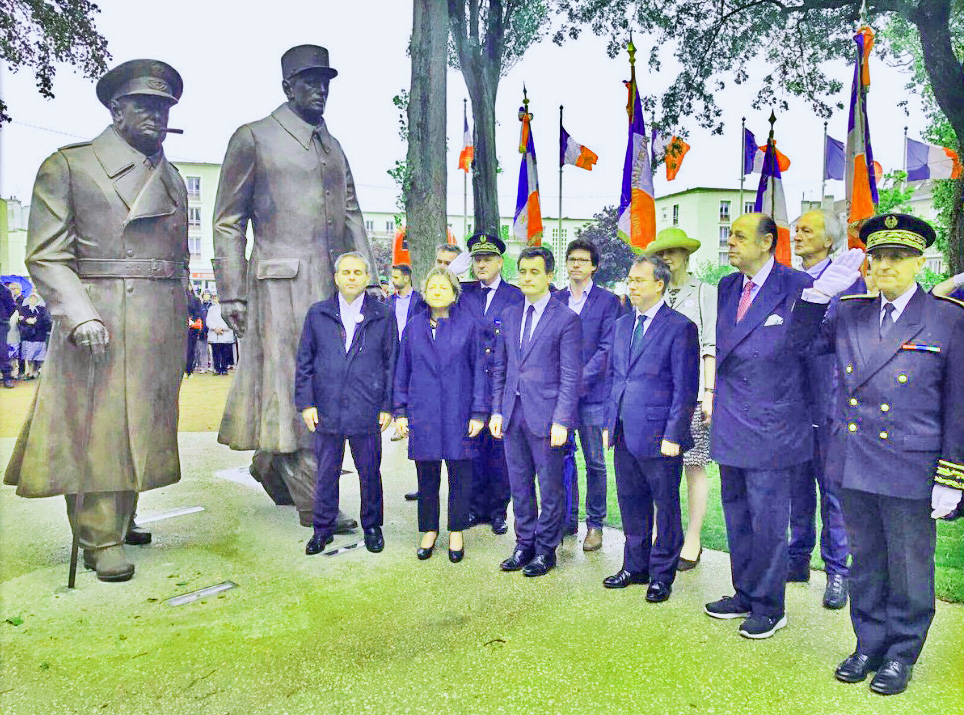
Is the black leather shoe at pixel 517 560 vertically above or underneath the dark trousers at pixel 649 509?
underneath

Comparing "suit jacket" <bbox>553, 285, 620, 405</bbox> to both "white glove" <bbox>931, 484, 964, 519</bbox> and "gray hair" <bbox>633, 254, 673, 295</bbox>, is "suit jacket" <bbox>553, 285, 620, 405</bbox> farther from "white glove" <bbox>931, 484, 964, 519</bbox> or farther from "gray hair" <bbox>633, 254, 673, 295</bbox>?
"white glove" <bbox>931, 484, 964, 519</bbox>

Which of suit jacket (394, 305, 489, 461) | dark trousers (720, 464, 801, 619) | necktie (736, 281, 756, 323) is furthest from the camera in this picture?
suit jacket (394, 305, 489, 461)

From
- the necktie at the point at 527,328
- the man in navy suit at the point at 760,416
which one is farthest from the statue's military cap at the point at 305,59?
the man in navy suit at the point at 760,416

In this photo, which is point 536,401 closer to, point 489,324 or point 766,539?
point 489,324

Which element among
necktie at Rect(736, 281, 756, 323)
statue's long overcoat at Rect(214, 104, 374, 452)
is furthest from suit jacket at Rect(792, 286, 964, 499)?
statue's long overcoat at Rect(214, 104, 374, 452)

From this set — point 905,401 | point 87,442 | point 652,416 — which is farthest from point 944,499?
point 87,442

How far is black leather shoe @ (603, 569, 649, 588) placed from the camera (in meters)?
4.32

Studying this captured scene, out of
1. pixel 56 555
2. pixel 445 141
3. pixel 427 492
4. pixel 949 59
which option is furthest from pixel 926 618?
pixel 445 141

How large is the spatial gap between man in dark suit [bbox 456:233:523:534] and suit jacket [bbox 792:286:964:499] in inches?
102

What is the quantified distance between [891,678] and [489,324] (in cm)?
323

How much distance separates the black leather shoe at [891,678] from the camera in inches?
123

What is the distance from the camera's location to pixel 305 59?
208 inches

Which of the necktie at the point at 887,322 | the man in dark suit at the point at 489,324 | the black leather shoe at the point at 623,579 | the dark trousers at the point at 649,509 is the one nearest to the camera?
the necktie at the point at 887,322

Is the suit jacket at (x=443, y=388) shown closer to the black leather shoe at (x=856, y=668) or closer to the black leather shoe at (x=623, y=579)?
the black leather shoe at (x=623, y=579)
